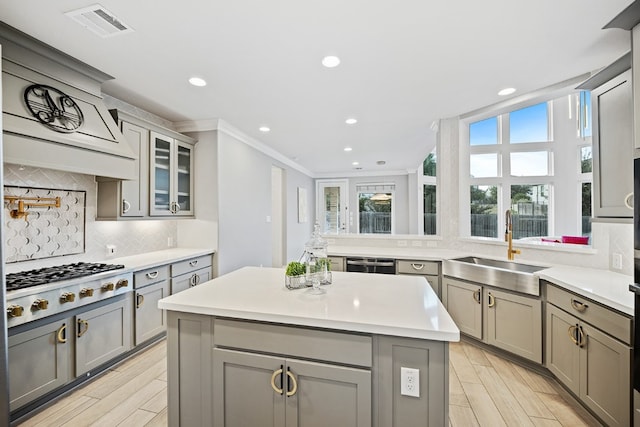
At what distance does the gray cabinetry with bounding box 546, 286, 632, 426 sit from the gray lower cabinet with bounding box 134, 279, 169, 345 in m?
3.33

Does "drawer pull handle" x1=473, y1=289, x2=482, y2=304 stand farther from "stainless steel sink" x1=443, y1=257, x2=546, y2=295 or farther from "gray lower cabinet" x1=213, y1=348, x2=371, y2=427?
"gray lower cabinet" x1=213, y1=348, x2=371, y2=427

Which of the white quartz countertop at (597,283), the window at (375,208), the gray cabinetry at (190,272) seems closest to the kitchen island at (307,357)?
the white quartz countertop at (597,283)

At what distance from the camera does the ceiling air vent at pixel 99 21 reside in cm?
173

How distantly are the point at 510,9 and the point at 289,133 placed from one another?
3.19 m

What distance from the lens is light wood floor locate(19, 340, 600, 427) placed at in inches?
73.5

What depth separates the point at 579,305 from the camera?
1.87 m

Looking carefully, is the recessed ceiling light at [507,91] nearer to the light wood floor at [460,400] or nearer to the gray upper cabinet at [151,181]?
the light wood floor at [460,400]

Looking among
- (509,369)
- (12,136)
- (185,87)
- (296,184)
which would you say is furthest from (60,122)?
(296,184)

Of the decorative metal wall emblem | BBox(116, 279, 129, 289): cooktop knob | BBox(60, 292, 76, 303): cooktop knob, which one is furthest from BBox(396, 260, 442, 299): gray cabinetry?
the decorative metal wall emblem

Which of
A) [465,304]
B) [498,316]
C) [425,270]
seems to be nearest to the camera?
[498,316]

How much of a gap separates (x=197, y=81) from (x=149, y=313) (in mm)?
2282

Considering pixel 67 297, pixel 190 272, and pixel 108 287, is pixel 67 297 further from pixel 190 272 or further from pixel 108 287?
pixel 190 272

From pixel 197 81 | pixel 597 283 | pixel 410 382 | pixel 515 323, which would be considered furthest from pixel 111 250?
pixel 597 283

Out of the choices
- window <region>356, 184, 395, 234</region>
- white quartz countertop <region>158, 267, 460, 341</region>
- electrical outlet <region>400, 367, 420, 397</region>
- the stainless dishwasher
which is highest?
window <region>356, 184, 395, 234</region>
